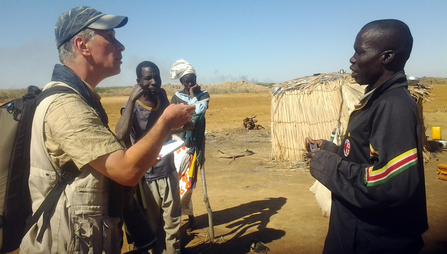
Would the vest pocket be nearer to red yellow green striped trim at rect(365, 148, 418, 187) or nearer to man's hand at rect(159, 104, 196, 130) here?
man's hand at rect(159, 104, 196, 130)

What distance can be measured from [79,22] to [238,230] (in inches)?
135

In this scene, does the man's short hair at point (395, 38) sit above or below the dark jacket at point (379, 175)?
above

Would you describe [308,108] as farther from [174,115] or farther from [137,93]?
[174,115]

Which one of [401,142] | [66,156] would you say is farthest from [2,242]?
[401,142]

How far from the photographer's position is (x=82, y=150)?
4.69 feet

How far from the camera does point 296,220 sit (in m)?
4.60

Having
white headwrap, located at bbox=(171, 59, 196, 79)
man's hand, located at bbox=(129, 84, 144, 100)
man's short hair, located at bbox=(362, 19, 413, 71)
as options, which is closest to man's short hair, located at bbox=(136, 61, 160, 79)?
man's hand, located at bbox=(129, 84, 144, 100)

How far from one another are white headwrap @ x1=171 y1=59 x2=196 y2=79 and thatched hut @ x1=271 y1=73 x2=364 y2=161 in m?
4.11

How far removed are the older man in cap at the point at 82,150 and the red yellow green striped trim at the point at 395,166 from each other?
3.18 ft

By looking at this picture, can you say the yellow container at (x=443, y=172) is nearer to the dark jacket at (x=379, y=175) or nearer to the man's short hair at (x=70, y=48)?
the dark jacket at (x=379, y=175)

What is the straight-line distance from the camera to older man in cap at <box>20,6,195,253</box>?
145 cm

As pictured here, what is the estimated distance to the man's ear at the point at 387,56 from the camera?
1688 millimetres

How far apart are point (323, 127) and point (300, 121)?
1.89 feet

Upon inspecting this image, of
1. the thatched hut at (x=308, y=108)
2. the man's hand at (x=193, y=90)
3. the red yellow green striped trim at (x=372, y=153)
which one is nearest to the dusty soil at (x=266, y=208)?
the thatched hut at (x=308, y=108)
